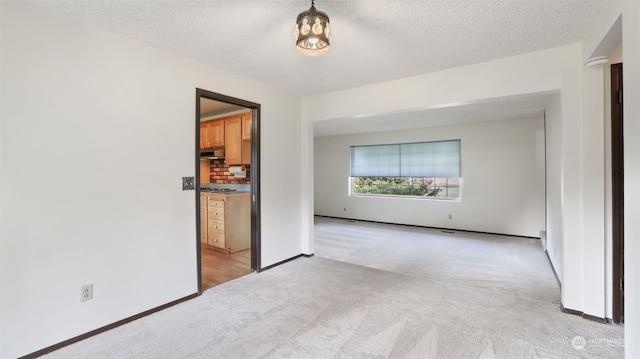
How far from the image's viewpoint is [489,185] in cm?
582

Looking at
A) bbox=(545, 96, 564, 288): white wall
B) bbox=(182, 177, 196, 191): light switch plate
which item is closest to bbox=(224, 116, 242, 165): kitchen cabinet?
bbox=(182, 177, 196, 191): light switch plate

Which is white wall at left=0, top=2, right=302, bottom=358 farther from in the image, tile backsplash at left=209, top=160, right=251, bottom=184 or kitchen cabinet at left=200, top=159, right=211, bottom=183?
kitchen cabinet at left=200, top=159, right=211, bottom=183

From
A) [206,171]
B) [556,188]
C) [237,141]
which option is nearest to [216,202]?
[237,141]

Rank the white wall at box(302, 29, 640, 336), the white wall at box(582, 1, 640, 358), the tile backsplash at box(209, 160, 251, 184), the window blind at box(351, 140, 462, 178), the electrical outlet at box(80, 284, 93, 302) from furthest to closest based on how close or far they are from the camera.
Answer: the window blind at box(351, 140, 462, 178), the tile backsplash at box(209, 160, 251, 184), the white wall at box(302, 29, 640, 336), the electrical outlet at box(80, 284, 93, 302), the white wall at box(582, 1, 640, 358)

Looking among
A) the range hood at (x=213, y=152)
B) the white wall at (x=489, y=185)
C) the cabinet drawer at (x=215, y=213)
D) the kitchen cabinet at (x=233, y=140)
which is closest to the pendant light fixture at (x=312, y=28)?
the kitchen cabinet at (x=233, y=140)

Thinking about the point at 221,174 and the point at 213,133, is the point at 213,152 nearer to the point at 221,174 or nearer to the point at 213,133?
the point at 213,133

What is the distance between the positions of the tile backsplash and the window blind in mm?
3302

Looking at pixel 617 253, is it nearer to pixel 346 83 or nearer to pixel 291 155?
pixel 346 83

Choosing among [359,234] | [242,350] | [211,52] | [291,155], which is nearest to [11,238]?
[242,350]

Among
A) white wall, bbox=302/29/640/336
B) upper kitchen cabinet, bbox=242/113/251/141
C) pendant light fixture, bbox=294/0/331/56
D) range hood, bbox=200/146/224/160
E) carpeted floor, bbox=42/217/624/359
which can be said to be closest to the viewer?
pendant light fixture, bbox=294/0/331/56

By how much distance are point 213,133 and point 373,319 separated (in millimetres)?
4027

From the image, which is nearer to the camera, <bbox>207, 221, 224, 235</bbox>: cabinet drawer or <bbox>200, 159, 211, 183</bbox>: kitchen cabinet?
<bbox>207, 221, 224, 235</bbox>: cabinet drawer

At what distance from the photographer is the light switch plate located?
9.00 ft

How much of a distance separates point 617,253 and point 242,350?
2.89m
